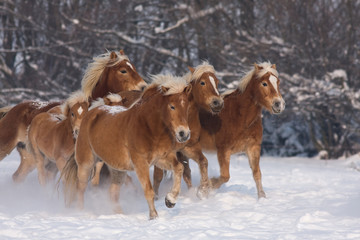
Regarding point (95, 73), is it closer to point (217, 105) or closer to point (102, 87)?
point (102, 87)

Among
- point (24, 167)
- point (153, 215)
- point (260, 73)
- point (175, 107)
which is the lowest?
point (24, 167)

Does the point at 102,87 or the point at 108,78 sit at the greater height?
the point at 108,78

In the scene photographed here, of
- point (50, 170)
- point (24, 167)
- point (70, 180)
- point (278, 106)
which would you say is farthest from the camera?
point (24, 167)

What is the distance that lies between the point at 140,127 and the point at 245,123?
206cm

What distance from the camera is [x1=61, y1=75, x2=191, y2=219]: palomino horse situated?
5984 millimetres

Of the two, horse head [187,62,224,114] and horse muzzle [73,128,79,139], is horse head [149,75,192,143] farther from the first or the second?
horse muzzle [73,128,79,139]

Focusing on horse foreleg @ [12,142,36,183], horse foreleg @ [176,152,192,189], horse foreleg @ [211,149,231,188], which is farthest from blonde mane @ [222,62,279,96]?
horse foreleg @ [12,142,36,183]

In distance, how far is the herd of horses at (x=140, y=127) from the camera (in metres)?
6.13

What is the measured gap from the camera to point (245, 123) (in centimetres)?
775

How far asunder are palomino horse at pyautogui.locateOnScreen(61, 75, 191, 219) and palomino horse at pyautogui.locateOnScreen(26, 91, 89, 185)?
78cm

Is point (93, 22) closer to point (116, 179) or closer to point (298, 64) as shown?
point (298, 64)

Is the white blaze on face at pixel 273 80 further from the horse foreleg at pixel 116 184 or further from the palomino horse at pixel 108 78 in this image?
the horse foreleg at pixel 116 184

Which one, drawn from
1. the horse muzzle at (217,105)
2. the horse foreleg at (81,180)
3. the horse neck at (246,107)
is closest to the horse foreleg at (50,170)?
the horse foreleg at (81,180)

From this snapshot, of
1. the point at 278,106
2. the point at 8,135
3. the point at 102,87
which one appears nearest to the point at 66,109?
the point at 102,87
